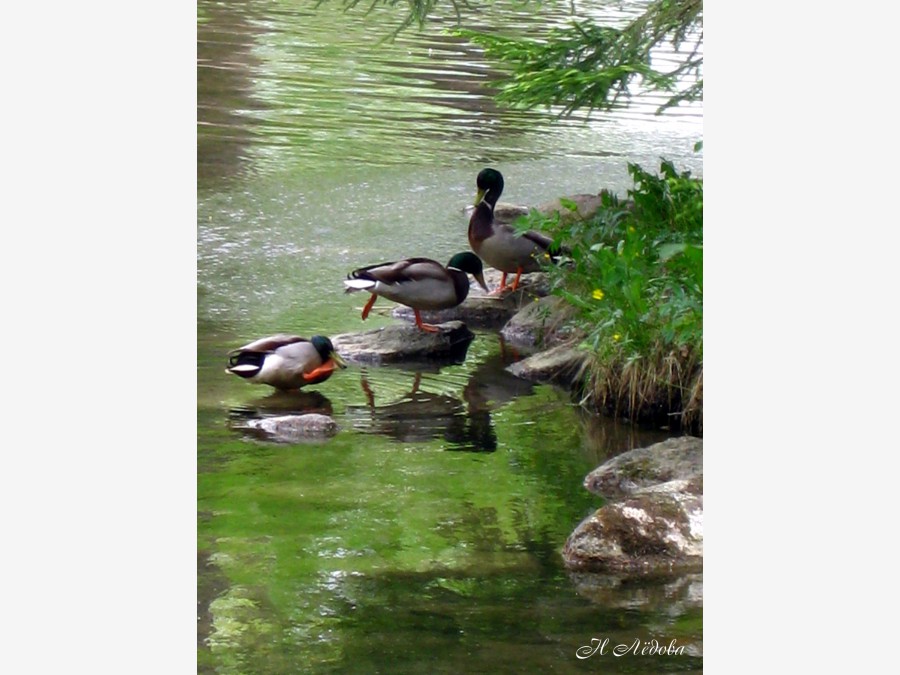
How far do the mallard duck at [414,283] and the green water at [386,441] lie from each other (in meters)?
0.39

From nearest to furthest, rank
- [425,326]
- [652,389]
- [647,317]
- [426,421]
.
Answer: [647,317] → [652,389] → [426,421] → [425,326]

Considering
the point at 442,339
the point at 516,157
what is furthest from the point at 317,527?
the point at 516,157

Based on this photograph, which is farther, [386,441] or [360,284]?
[360,284]

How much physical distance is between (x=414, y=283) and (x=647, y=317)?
183cm

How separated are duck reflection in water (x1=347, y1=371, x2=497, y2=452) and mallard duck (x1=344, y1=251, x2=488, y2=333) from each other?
2.64 ft

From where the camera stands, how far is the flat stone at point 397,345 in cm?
816

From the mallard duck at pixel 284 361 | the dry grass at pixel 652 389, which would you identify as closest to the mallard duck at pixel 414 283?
the mallard duck at pixel 284 361

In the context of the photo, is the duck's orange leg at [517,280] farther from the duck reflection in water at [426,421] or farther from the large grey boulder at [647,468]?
the large grey boulder at [647,468]

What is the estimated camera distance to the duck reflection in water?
696cm

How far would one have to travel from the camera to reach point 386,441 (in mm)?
6895

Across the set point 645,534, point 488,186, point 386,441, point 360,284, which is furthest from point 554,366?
point 645,534

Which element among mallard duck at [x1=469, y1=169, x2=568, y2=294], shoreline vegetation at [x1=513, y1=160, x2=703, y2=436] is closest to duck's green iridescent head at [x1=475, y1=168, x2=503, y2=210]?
mallard duck at [x1=469, y1=169, x2=568, y2=294]

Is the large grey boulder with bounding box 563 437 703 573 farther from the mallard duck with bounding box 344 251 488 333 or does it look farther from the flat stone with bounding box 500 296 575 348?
the mallard duck with bounding box 344 251 488 333

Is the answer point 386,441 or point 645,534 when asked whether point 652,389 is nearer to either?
point 386,441
